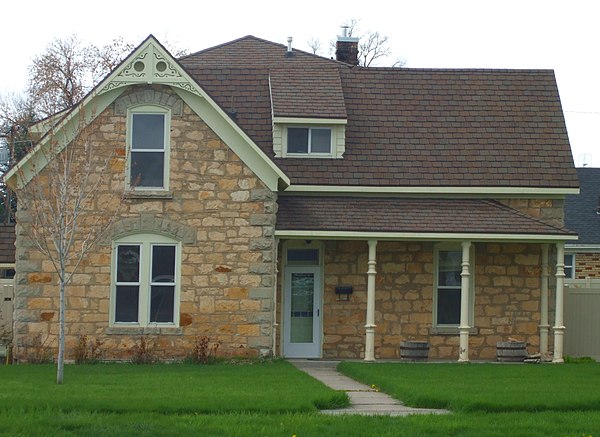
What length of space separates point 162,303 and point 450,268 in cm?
653

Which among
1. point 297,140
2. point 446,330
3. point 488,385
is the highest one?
point 297,140

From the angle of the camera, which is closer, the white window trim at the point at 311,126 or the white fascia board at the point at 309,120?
the white fascia board at the point at 309,120

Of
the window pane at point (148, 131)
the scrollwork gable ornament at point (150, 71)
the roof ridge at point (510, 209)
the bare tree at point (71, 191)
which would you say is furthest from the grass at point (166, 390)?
the roof ridge at point (510, 209)

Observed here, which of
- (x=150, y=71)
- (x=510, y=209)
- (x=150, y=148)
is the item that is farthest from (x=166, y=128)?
(x=510, y=209)

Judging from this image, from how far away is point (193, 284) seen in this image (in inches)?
965

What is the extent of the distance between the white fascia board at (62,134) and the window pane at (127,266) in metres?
2.34

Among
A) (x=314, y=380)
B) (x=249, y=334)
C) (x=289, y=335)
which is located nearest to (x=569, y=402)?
(x=314, y=380)

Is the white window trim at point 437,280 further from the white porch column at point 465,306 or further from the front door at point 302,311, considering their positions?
the front door at point 302,311

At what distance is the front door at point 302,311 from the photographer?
87.7 ft

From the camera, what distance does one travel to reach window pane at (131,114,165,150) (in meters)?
24.7

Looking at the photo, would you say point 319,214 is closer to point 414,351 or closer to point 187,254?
point 187,254

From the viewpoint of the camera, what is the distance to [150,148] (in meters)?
24.8

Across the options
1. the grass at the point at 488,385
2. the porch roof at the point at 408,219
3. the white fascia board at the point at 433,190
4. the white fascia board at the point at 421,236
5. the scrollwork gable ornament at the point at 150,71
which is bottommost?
the grass at the point at 488,385

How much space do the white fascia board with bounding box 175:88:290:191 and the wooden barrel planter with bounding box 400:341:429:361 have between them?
167 inches
